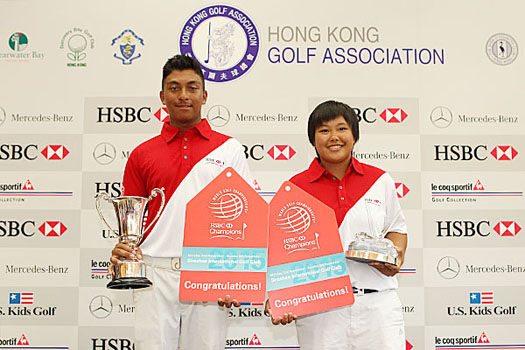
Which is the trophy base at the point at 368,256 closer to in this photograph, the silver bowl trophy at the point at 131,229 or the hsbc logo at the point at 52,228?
the silver bowl trophy at the point at 131,229

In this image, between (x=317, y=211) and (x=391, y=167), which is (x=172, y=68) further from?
(x=391, y=167)

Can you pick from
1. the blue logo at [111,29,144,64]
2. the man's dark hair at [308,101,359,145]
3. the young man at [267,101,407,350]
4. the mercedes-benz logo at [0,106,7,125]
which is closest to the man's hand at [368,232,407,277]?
the young man at [267,101,407,350]

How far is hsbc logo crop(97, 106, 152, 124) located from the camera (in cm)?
317

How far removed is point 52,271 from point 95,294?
10.3 inches

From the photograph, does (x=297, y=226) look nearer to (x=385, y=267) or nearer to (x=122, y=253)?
(x=385, y=267)

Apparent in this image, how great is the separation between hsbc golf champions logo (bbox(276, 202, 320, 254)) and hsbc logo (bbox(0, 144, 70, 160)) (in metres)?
1.57

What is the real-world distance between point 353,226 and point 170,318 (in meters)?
0.76

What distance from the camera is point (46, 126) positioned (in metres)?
3.17

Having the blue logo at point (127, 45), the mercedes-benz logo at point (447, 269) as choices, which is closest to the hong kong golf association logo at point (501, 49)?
the mercedes-benz logo at point (447, 269)

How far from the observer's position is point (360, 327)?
6.86 feet

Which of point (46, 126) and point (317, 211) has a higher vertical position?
point (46, 126)

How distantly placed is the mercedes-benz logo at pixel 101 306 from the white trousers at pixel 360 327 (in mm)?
1375

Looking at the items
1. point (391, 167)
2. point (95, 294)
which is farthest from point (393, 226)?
point (95, 294)

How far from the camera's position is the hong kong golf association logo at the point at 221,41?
3.19 meters
